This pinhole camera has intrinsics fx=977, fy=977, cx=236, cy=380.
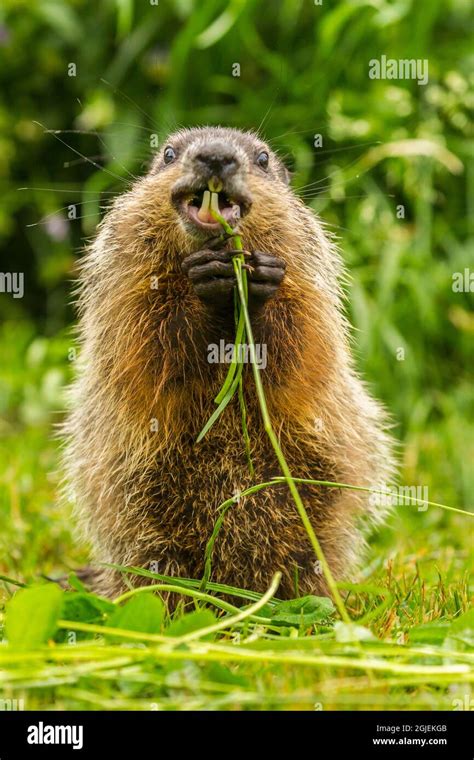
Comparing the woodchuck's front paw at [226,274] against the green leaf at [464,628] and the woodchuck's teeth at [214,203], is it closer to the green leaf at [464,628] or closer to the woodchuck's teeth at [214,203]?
the woodchuck's teeth at [214,203]

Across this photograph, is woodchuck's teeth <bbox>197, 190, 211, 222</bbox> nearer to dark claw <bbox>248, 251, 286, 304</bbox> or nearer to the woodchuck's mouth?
the woodchuck's mouth

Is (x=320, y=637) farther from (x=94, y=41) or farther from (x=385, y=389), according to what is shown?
(x=94, y=41)

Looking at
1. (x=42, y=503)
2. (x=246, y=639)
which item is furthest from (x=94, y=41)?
(x=246, y=639)

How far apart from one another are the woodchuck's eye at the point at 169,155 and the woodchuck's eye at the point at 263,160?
37 cm

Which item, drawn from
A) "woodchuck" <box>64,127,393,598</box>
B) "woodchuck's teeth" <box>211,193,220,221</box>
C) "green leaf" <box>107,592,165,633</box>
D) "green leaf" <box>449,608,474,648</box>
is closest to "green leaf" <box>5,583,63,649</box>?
"green leaf" <box>107,592,165,633</box>

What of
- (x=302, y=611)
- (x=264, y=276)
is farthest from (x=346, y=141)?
(x=302, y=611)

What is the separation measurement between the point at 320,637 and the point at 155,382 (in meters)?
1.30

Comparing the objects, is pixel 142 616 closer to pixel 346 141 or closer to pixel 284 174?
pixel 284 174

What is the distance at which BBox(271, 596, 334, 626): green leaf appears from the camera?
3.43m

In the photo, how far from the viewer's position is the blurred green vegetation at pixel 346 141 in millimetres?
6480

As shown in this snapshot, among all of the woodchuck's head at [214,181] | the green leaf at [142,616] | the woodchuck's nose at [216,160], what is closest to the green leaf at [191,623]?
the green leaf at [142,616]
